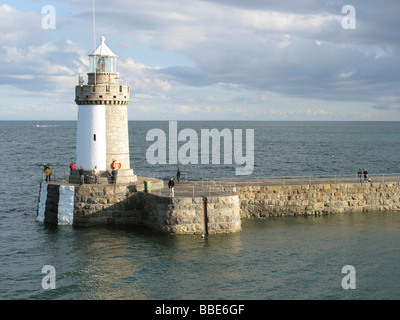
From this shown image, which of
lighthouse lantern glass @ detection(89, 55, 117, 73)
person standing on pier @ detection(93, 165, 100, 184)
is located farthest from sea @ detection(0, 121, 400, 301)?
lighthouse lantern glass @ detection(89, 55, 117, 73)

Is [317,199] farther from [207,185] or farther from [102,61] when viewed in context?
[102,61]

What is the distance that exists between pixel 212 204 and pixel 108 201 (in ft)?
24.3

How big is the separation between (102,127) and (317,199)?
16.9 meters

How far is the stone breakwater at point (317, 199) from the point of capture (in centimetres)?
3672

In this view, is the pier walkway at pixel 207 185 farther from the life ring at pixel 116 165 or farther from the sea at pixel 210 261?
the sea at pixel 210 261

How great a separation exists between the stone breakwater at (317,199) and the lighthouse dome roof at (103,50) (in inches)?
539

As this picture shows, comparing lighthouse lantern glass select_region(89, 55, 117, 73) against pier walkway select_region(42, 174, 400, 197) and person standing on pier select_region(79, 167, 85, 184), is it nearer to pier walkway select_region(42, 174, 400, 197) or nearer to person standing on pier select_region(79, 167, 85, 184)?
person standing on pier select_region(79, 167, 85, 184)

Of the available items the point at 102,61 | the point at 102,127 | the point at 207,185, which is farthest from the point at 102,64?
the point at 207,185

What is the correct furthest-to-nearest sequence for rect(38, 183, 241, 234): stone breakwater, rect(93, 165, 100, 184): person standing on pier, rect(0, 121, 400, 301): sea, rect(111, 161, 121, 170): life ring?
rect(111, 161, 121, 170): life ring, rect(93, 165, 100, 184): person standing on pier, rect(38, 183, 241, 234): stone breakwater, rect(0, 121, 400, 301): sea

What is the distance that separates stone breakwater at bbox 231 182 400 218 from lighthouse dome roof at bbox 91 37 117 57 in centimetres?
1370

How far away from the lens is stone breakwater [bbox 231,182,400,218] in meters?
36.7

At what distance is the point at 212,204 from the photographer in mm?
31281
